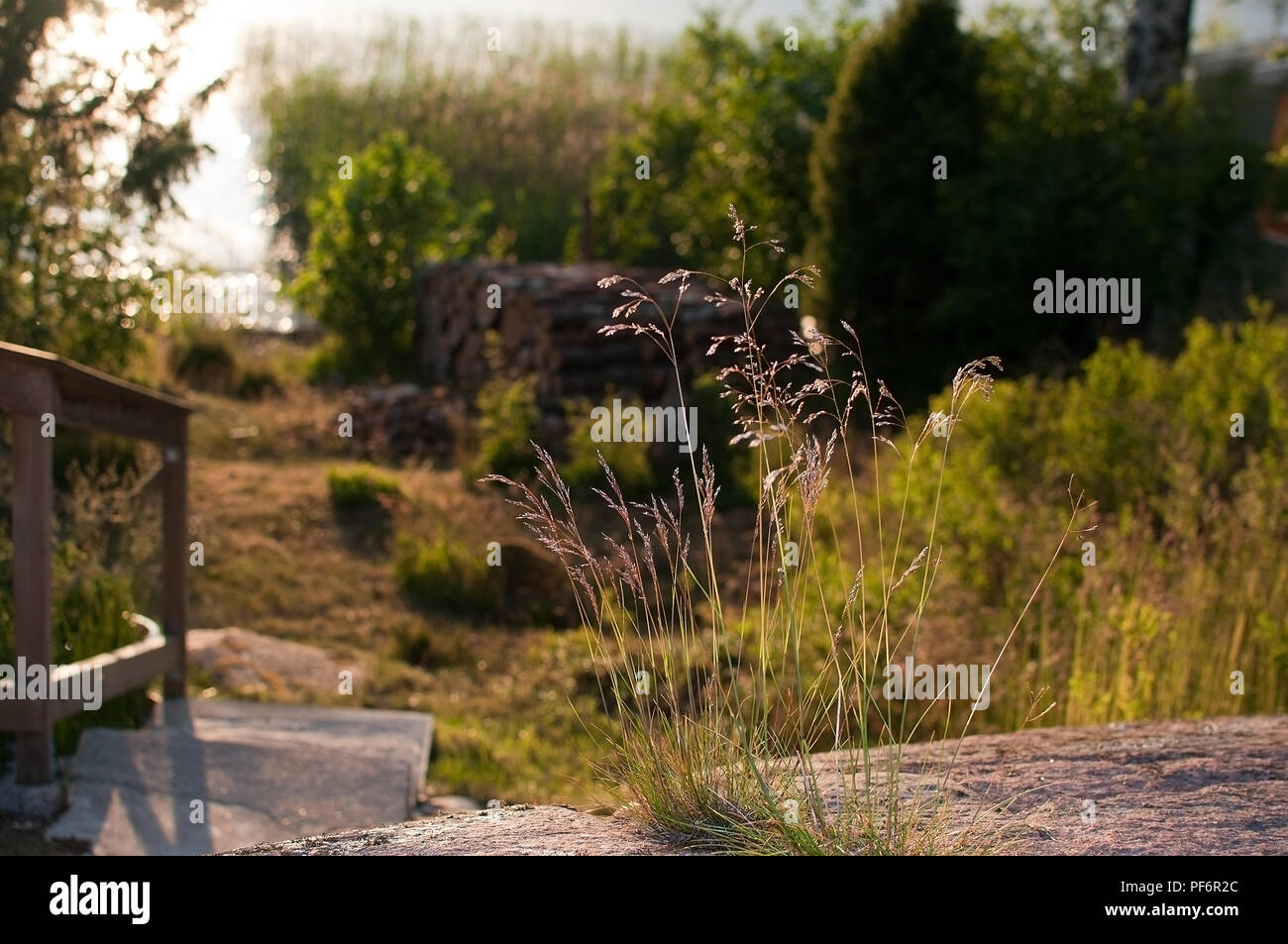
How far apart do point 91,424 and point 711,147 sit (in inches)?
444

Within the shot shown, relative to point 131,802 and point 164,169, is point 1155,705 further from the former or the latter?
point 164,169

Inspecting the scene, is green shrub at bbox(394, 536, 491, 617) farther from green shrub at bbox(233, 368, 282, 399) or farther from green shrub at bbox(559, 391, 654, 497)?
green shrub at bbox(233, 368, 282, 399)

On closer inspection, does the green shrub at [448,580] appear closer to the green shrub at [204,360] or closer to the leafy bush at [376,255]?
the green shrub at [204,360]

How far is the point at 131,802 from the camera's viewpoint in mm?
4703

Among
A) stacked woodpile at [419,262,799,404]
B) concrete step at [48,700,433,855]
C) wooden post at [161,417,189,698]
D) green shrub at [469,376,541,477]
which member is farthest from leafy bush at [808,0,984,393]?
concrete step at [48,700,433,855]

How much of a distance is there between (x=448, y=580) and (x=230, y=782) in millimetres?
3574

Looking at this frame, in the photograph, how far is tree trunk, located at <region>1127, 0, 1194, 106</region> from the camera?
13.0 meters

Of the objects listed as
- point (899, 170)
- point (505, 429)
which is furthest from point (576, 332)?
point (899, 170)

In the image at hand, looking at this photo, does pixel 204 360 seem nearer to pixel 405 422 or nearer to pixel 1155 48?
pixel 405 422

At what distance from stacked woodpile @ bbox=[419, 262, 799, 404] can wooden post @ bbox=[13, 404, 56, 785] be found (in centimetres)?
729

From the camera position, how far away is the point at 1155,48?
518 inches

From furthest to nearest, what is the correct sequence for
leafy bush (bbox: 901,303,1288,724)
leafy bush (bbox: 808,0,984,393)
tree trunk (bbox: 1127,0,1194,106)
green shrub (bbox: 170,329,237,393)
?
green shrub (bbox: 170,329,237,393) → tree trunk (bbox: 1127,0,1194,106) → leafy bush (bbox: 808,0,984,393) → leafy bush (bbox: 901,303,1288,724)

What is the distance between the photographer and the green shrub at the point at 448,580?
8477 millimetres
